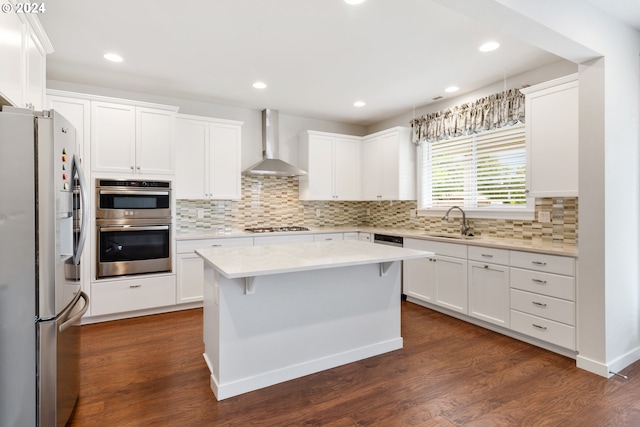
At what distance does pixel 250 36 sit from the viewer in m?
2.71

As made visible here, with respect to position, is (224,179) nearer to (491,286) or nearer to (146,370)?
(146,370)

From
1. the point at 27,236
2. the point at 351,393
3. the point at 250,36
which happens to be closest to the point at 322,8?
the point at 250,36

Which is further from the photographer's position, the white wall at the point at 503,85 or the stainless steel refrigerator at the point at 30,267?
the white wall at the point at 503,85

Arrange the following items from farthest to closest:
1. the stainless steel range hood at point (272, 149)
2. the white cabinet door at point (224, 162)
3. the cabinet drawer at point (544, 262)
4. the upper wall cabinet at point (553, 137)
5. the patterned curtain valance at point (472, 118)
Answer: the stainless steel range hood at point (272, 149), the white cabinet door at point (224, 162), the patterned curtain valance at point (472, 118), the upper wall cabinet at point (553, 137), the cabinet drawer at point (544, 262)

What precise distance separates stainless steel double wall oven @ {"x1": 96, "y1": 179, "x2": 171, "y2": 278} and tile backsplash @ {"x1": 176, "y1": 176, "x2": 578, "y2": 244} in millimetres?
575

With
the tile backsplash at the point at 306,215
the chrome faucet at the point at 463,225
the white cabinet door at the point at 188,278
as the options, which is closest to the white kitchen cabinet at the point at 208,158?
the tile backsplash at the point at 306,215

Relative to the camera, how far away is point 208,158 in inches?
165

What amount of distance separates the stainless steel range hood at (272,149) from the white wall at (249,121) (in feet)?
0.39

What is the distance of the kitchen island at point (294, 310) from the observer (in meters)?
2.17

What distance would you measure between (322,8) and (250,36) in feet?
2.26

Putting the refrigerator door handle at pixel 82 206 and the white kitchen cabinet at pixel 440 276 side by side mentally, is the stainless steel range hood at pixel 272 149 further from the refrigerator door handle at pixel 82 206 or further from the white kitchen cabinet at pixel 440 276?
the refrigerator door handle at pixel 82 206

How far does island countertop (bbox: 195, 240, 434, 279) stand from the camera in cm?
197

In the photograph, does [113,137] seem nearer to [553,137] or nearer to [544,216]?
[553,137]

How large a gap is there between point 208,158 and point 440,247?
297cm
